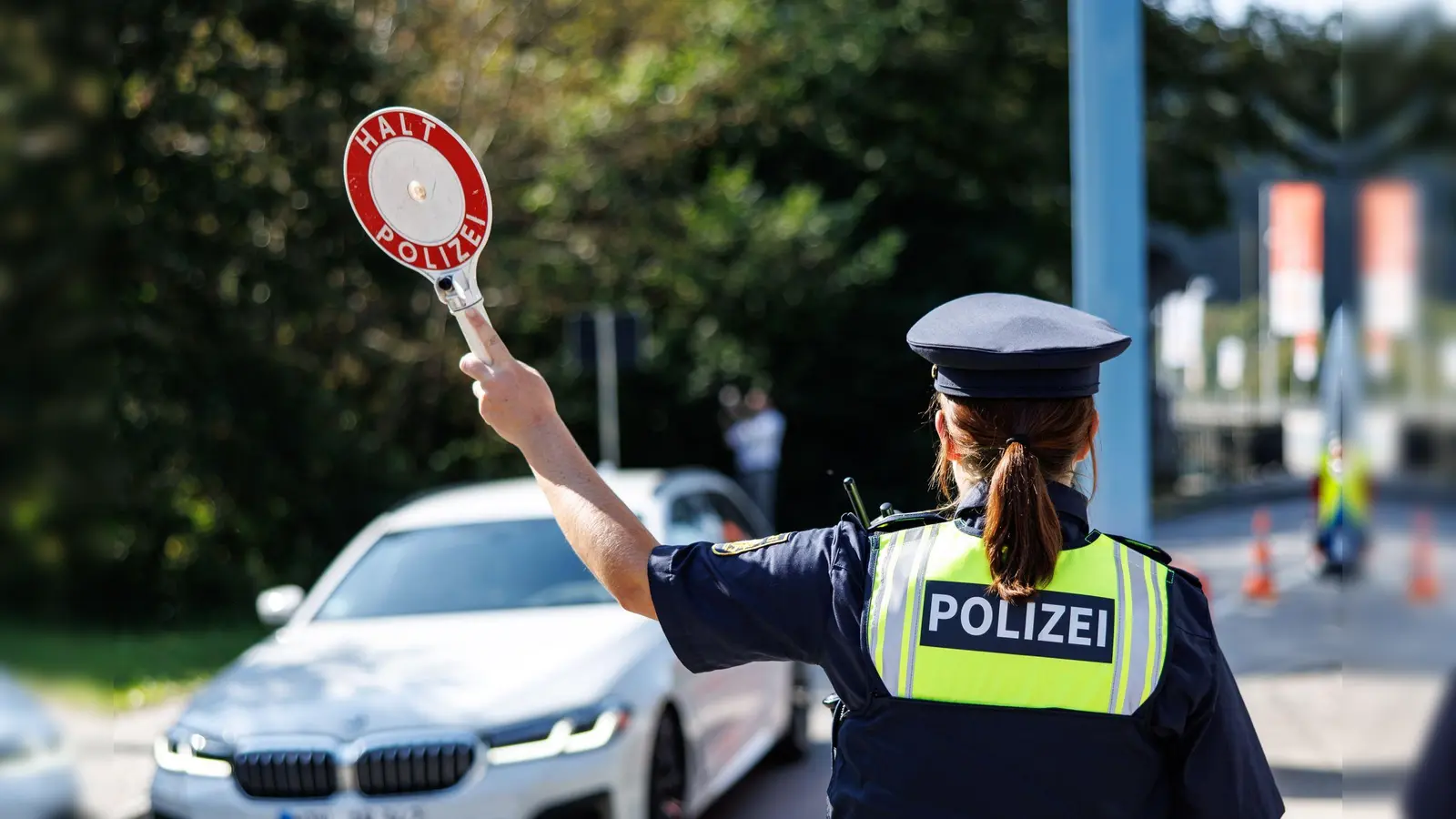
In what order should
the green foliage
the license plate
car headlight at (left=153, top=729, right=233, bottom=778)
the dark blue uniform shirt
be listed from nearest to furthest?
the dark blue uniform shirt, the license plate, car headlight at (left=153, top=729, right=233, bottom=778), the green foliage

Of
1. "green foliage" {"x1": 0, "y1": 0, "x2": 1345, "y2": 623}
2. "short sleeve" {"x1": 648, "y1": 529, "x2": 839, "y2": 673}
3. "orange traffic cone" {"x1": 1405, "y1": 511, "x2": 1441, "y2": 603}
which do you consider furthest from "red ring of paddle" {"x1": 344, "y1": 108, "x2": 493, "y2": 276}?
"green foliage" {"x1": 0, "y1": 0, "x2": 1345, "y2": 623}

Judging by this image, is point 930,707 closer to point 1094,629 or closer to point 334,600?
point 1094,629

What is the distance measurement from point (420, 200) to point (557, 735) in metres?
3.10

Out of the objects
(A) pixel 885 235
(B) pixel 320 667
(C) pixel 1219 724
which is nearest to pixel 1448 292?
(C) pixel 1219 724

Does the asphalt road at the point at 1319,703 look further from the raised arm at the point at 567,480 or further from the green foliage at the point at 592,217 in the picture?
the green foliage at the point at 592,217

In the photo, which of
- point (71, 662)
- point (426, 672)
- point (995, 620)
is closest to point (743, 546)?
point (995, 620)

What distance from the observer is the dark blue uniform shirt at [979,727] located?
181 centimetres

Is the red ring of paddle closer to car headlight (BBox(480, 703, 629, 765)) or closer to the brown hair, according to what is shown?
the brown hair

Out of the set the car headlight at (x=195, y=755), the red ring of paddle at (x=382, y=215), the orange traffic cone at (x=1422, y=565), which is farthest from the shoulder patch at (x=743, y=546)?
the car headlight at (x=195, y=755)

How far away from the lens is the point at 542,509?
647 cm

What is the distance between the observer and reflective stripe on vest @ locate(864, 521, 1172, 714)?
1.83 meters

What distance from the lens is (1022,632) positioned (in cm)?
185

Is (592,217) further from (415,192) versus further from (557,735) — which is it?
(415,192)

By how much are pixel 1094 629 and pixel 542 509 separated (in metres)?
4.81
